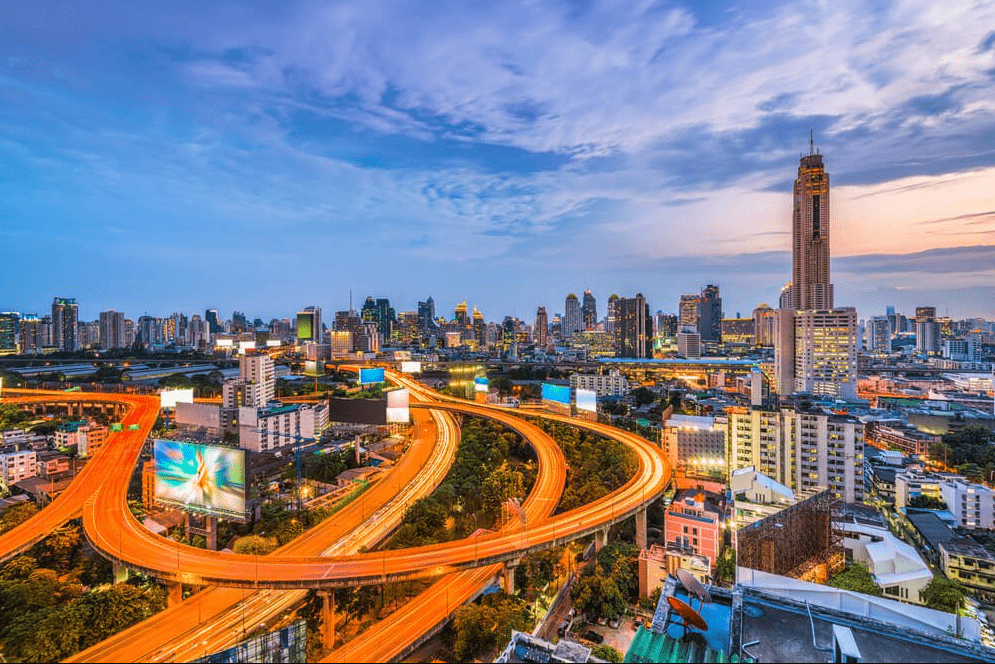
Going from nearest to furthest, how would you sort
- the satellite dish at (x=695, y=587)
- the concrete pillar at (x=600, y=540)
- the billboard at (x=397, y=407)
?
the satellite dish at (x=695, y=587) → the concrete pillar at (x=600, y=540) → the billboard at (x=397, y=407)

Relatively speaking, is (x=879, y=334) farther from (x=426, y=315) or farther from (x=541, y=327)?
(x=426, y=315)

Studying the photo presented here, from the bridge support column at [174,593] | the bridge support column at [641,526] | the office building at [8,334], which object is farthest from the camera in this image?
the office building at [8,334]

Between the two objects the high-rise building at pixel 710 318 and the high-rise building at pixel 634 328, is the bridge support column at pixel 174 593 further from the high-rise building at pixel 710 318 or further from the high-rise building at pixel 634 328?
the high-rise building at pixel 710 318

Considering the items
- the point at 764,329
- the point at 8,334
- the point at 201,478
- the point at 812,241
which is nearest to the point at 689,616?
the point at 201,478

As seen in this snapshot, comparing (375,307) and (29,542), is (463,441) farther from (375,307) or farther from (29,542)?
(375,307)

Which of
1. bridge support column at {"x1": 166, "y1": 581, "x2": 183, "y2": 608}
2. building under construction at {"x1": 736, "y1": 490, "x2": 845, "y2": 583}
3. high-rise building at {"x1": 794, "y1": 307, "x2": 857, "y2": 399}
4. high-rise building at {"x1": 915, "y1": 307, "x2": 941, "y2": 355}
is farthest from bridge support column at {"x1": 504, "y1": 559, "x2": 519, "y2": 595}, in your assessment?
high-rise building at {"x1": 915, "y1": 307, "x2": 941, "y2": 355}

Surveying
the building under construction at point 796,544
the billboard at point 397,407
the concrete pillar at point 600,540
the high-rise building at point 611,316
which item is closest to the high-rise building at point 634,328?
the high-rise building at point 611,316
